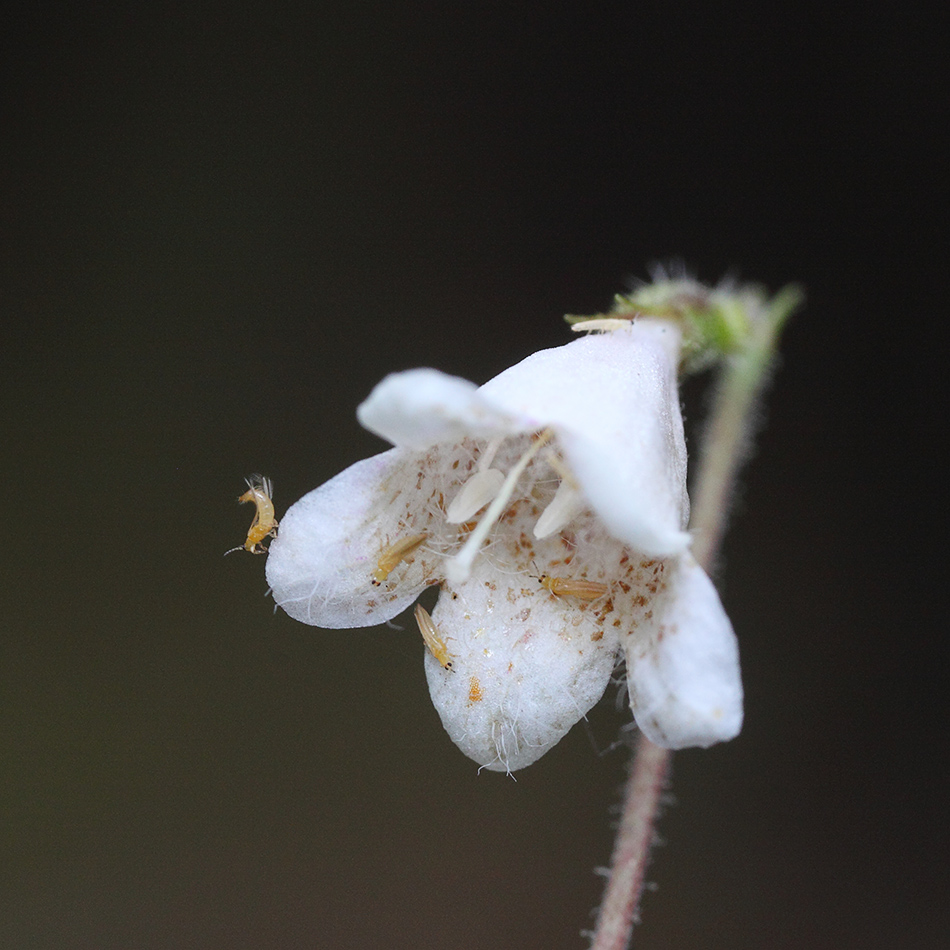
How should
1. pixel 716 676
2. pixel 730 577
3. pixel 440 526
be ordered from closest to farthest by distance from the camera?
pixel 716 676 → pixel 440 526 → pixel 730 577

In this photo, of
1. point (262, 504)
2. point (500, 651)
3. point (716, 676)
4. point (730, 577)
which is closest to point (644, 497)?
point (716, 676)

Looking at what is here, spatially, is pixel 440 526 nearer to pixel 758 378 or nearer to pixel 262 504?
pixel 262 504

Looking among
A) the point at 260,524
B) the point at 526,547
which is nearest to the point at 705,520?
the point at 526,547

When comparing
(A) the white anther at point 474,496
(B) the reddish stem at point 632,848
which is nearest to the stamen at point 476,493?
(A) the white anther at point 474,496

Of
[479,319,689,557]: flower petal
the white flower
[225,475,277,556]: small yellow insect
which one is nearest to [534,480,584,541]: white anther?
the white flower

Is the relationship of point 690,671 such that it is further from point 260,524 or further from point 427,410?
point 260,524

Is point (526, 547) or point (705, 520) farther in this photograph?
point (705, 520)
